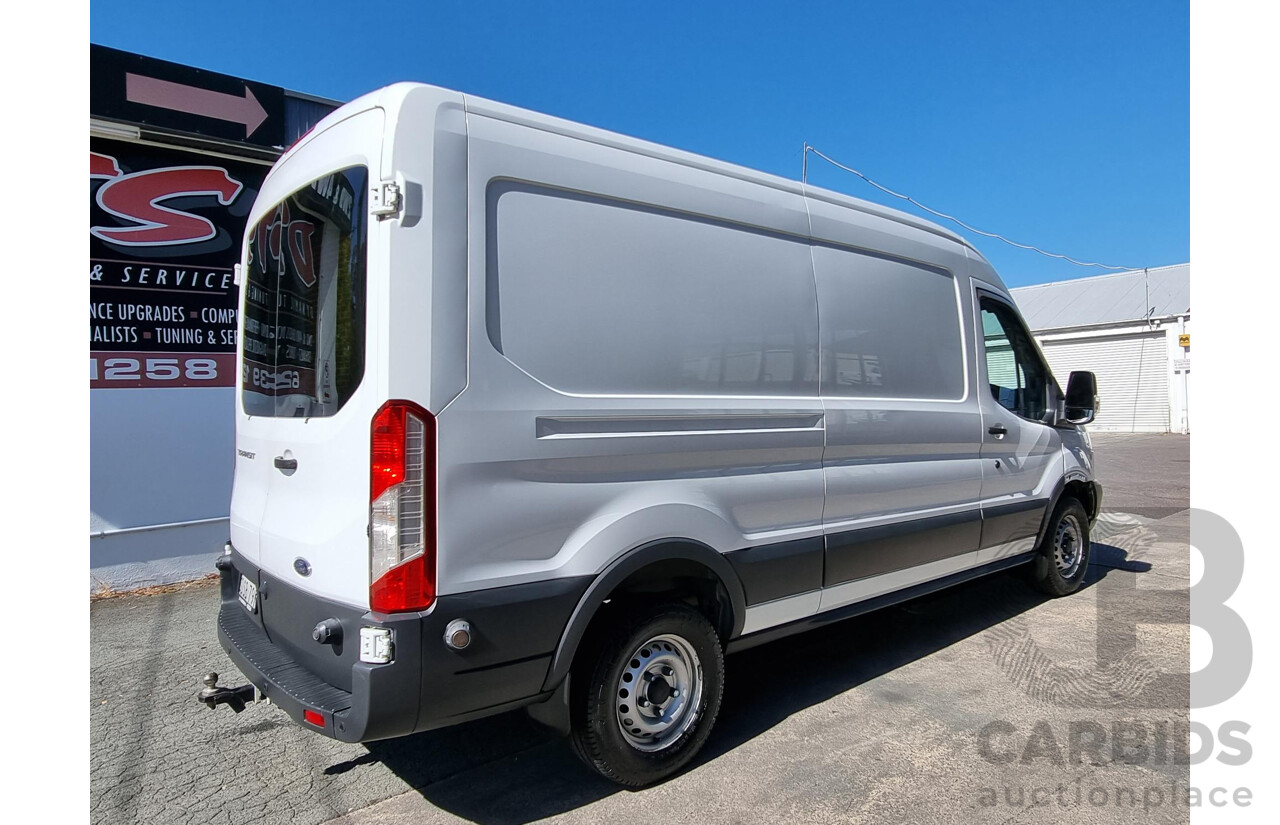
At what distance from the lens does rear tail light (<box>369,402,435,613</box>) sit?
8.33 ft

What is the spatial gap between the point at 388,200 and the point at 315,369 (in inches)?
30.9

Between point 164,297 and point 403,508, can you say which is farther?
point 164,297

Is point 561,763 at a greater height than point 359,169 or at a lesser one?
lesser

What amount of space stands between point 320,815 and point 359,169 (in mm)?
2521

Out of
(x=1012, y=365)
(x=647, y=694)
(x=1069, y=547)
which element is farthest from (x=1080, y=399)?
(x=647, y=694)

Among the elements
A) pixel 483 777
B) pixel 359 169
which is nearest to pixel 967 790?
pixel 483 777

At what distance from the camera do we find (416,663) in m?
2.54

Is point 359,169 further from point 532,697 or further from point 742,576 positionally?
point 742,576

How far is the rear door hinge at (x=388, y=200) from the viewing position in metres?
2.55

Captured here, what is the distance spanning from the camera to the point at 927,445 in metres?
4.52

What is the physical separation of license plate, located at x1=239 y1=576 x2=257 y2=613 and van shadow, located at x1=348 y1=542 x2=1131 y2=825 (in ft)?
2.72

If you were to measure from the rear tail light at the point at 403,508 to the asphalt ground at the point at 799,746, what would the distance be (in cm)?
94

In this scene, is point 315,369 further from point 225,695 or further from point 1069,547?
point 1069,547

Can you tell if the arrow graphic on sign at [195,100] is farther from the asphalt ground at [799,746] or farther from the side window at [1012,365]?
the side window at [1012,365]
